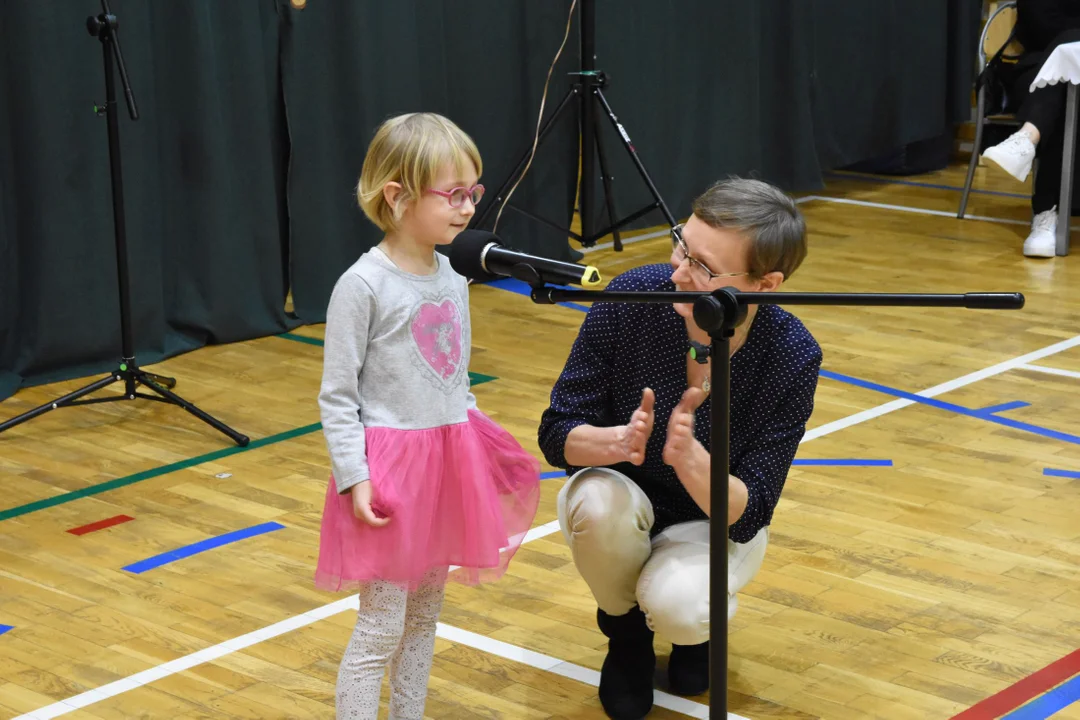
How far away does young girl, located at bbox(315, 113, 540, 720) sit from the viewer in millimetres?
2029

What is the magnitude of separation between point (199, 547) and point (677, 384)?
1323 mm

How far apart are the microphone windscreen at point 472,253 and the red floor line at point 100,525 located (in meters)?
1.84

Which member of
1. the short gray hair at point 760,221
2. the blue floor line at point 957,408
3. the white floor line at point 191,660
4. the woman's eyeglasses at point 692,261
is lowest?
the white floor line at point 191,660

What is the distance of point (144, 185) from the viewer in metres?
4.43

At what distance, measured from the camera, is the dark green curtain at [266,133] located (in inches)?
168

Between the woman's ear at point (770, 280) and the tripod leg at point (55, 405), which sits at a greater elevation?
the woman's ear at point (770, 280)

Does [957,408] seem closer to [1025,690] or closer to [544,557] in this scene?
[544,557]

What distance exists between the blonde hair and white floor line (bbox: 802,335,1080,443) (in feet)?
5.75

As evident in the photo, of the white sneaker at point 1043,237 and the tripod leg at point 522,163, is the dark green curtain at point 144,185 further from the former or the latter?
the white sneaker at point 1043,237

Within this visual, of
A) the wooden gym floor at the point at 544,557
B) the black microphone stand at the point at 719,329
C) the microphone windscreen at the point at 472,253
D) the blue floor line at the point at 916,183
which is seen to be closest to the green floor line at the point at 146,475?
the wooden gym floor at the point at 544,557

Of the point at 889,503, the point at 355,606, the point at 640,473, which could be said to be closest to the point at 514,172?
the point at 889,503

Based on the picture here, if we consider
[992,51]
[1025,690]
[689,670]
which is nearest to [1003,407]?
[1025,690]

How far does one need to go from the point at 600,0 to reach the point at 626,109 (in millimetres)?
471

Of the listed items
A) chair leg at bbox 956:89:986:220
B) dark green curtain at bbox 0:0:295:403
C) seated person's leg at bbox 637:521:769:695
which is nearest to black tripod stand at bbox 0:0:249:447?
dark green curtain at bbox 0:0:295:403
